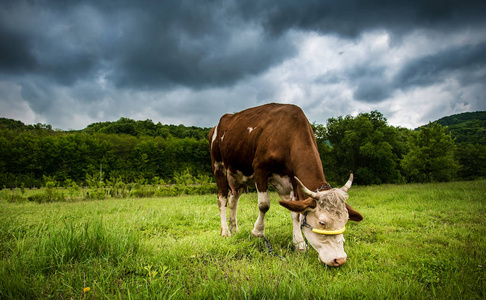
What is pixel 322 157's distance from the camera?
1328 inches

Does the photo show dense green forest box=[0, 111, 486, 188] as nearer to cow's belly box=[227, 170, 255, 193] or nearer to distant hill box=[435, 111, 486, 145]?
distant hill box=[435, 111, 486, 145]

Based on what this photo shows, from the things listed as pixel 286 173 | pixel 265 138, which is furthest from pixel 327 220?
pixel 265 138

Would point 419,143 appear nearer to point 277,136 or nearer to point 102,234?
point 277,136

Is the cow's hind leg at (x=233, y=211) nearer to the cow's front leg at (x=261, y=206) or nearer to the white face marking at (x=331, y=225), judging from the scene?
the cow's front leg at (x=261, y=206)

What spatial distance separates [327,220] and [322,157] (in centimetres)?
3261

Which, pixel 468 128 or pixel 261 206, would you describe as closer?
pixel 261 206

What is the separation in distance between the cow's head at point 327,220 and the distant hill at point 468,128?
139 ft

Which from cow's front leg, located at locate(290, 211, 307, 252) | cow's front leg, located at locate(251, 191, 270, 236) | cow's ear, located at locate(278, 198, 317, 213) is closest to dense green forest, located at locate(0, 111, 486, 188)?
cow's front leg, located at locate(251, 191, 270, 236)

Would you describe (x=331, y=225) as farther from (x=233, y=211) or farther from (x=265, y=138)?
(x=233, y=211)

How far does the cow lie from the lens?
118 inches

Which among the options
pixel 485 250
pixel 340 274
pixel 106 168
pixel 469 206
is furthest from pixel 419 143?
pixel 106 168

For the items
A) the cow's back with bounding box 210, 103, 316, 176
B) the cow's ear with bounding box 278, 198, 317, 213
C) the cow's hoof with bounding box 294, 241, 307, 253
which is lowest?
the cow's hoof with bounding box 294, 241, 307, 253

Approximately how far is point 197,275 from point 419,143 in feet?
134

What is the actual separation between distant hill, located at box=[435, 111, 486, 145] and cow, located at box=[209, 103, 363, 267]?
136 feet
